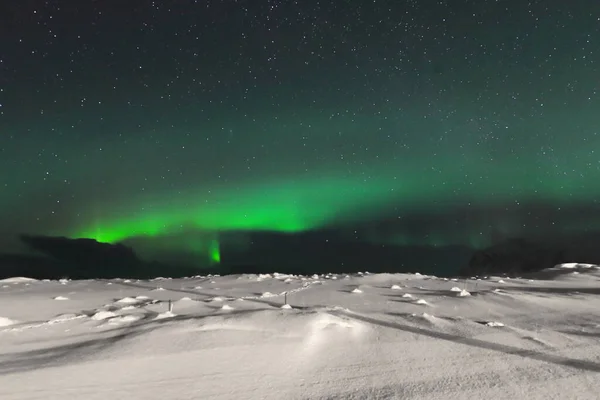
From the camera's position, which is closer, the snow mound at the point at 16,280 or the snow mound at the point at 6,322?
the snow mound at the point at 6,322

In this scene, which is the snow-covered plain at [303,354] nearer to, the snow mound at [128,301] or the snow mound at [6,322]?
the snow mound at [6,322]

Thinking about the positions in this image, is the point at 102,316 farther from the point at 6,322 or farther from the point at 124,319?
the point at 6,322

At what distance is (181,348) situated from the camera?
5.16 metres

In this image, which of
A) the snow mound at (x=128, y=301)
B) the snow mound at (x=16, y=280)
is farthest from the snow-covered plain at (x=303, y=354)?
the snow mound at (x=16, y=280)

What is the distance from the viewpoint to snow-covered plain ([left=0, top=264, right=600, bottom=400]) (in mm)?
4058

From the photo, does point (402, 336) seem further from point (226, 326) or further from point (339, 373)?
point (226, 326)

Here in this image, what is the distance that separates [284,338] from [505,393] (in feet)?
9.75

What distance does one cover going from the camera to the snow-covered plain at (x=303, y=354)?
4.06 m

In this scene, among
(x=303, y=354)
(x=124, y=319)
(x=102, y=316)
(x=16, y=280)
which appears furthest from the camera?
(x=16, y=280)

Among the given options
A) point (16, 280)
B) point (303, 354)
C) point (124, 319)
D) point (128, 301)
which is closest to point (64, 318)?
point (124, 319)

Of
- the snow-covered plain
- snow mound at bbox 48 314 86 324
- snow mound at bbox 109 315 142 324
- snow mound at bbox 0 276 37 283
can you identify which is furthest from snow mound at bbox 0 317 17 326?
snow mound at bbox 0 276 37 283

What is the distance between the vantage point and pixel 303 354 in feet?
16.9

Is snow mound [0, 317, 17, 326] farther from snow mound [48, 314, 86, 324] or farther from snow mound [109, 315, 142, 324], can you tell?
snow mound [109, 315, 142, 324]

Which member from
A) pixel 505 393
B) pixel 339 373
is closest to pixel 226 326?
pixel 339 373
